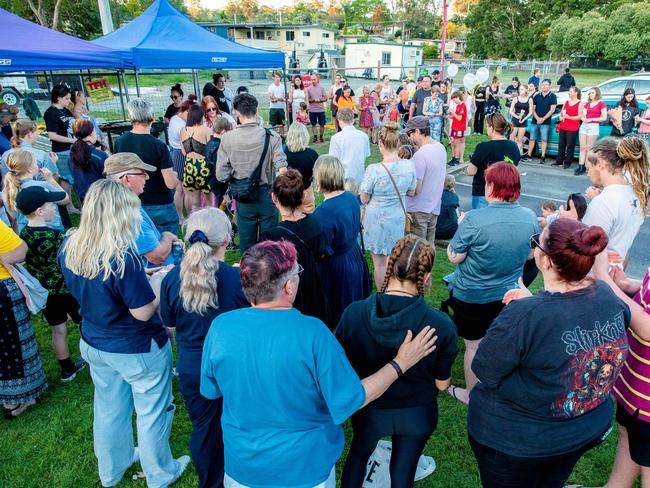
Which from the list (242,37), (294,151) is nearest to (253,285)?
(294,151)

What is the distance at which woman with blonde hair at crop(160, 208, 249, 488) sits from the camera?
223cm

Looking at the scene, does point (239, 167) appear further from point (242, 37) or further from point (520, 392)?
point (242, 37)

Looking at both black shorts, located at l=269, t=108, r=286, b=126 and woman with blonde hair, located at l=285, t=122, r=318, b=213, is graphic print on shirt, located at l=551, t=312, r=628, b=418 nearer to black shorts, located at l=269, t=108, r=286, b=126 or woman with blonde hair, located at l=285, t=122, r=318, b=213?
woman with blonde hair, located at l=285, t=122, r=318, b=213

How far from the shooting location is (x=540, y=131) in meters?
11.5

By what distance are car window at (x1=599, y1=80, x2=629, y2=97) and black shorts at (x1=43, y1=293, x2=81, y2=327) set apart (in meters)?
15.0

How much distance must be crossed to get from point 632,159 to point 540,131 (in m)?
9.22

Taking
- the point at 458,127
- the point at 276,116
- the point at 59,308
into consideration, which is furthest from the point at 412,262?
the point at 276,116

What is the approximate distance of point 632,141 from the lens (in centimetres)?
325

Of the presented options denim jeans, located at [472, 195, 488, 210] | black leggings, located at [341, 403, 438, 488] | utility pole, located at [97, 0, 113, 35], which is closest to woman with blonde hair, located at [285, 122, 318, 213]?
denim jeans, located at [472, 195, 488, 210]

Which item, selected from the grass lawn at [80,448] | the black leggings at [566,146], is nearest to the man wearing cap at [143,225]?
the grass lawn at [80,448]

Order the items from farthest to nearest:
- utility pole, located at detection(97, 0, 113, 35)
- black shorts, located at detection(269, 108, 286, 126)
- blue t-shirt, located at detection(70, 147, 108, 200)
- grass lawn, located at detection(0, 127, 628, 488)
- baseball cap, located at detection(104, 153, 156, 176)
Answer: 1. black shorts, located at detection(269, 108, 286, 126)
2. utility pole, located at detection(97, 0, 113, 35)
3. blue t-shirt, located at detection(70, 147, 108, 200)
4. baseball cap, located at detection(104, 153, 156, 176)
5. grass lawn, located at detection(0, 127, 628, 488)

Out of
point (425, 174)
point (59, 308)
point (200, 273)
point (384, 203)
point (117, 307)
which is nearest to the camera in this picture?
point (200, 273)

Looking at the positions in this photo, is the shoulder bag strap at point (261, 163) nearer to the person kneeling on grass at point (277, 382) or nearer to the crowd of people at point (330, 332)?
the crowd of people at point (330, 332)

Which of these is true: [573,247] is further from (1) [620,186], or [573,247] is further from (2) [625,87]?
(2) [625,87]
